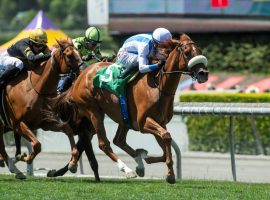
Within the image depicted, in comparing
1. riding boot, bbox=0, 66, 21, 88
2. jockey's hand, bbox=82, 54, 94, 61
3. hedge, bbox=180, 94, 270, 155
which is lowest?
hedge, bbox=180, 94, 270, 155

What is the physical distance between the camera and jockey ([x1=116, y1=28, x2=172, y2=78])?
12008 mm

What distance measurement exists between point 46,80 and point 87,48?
44.7 inches

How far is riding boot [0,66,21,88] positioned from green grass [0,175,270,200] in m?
1.50

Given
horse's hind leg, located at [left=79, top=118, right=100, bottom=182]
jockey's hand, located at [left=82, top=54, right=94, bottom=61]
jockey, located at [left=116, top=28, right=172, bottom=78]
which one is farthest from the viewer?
jockey's hand, located at [left=82, top=54, right=94, bottom=61]

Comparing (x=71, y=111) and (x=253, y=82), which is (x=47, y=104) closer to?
(x=71, y=111)

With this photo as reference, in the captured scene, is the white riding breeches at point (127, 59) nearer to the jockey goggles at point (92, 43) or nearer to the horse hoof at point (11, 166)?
the jockey goggles at point (92, 43)

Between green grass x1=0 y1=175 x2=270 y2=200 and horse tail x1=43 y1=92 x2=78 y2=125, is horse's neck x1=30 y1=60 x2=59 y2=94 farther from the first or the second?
green grass x1=0 y1=175 x2=270 y2=200

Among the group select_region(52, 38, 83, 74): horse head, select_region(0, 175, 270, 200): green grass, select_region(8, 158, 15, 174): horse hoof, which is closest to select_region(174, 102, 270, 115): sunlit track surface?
select_region(0, 175, 270, 200): green grass

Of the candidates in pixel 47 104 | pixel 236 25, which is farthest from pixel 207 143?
pixel 236 25

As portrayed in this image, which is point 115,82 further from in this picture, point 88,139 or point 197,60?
point 197,60

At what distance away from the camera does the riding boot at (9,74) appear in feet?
42.3

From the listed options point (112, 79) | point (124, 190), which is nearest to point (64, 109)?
point (112, 79)

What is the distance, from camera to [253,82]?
3294 centimetres

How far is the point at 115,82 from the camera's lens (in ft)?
40.9
